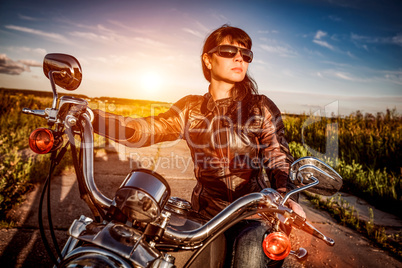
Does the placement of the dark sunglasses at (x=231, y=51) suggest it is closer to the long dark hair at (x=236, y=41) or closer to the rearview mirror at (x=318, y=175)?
the long dark hair at (x=236, y=41)

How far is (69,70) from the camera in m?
1.17

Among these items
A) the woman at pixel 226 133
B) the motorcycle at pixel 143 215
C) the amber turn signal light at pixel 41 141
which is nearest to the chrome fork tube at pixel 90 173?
the motorcycle at pixel 143 215

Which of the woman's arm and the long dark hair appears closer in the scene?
the woman's arm

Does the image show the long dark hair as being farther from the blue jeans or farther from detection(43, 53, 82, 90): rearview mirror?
detection(43, 53, 82, 90): rearview mirror

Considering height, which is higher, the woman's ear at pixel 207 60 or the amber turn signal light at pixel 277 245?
the woman's ear at pixel 207 60

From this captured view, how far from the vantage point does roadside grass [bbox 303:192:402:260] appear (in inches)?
117

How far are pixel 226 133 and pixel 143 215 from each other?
137cm

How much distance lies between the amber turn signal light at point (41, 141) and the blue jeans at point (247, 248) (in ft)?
3.22

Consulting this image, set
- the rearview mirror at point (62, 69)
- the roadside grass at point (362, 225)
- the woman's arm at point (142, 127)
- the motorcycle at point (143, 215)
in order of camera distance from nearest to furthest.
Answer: the motorcycle at point (143, 215)
the rearview mirror at point (62, 69)
the woman's arm at point (142, 127)
the roadside grass at point (362, 225)

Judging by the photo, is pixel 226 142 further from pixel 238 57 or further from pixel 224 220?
pixel 224 220

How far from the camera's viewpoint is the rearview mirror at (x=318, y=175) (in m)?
1.01

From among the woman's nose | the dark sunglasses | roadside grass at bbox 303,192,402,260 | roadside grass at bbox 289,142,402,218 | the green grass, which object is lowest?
roadside grass at bbox 303,192,402,260

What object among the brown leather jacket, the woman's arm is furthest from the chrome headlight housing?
the brown leather jacket

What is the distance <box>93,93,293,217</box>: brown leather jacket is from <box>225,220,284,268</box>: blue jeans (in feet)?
2.43
